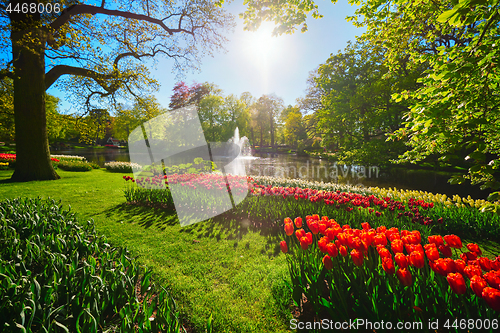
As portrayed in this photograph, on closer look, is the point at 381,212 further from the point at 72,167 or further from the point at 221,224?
the point at 72,167

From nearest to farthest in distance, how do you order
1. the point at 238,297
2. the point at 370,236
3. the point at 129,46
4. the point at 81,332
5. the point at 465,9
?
the point at 81,332 → the point at 465,9 → the point at 370,236 → the point at 238,297 → the point at 129,46

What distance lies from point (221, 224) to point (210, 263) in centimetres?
170

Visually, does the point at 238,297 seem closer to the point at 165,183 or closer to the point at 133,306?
the point at 133,306

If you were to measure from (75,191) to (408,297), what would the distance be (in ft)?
33.0

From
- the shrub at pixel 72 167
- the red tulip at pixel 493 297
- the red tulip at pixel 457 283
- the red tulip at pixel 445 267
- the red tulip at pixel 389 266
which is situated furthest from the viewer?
the shrub at pixel 72 167

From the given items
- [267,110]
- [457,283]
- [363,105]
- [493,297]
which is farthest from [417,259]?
[267,110]

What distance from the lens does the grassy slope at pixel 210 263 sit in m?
2.18

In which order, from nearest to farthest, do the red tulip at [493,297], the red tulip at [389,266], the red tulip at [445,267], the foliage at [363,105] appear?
the red tulip at [493,297] < the red tulip at [445,267] < the red tulip at [389,266] < the foliage at [363,105]

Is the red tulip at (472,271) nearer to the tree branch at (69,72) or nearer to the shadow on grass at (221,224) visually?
the shadow on grass at (221,224)

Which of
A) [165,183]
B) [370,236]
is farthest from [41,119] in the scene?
[370,236]

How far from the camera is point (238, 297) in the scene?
96.0 inches

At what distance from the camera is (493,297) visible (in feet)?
4.16

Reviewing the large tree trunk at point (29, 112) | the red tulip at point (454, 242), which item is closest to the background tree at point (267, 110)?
the large tree trunk at point (29, 112)

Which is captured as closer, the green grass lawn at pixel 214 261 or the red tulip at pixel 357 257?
the red tulip at pixel 357 257
